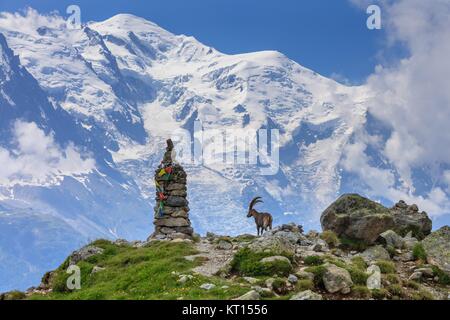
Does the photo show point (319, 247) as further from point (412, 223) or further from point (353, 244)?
point (412, 223)

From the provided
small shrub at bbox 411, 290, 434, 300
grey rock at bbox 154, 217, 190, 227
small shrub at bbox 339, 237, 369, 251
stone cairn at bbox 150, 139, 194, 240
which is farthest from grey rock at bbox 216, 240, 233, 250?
small shrub at bbox 411, 290, 434, 300

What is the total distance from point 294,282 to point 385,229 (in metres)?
16.4

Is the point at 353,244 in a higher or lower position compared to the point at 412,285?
higher

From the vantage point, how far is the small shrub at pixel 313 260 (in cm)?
3375

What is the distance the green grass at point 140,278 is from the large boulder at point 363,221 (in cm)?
1116

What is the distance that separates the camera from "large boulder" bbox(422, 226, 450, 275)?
38.9m

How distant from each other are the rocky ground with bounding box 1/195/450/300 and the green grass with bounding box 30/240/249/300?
0.27 ft

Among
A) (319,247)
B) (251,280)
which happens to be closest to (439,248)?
(319,247)

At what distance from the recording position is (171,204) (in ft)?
164

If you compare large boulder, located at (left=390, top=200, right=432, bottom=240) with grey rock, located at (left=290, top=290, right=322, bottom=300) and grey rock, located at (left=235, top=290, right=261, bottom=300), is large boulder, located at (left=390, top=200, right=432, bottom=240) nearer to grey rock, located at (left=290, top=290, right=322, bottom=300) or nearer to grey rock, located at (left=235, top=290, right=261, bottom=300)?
grey rock, located at (left=290, top=290, right=322, bottom=300)

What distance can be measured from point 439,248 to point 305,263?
1441cm
